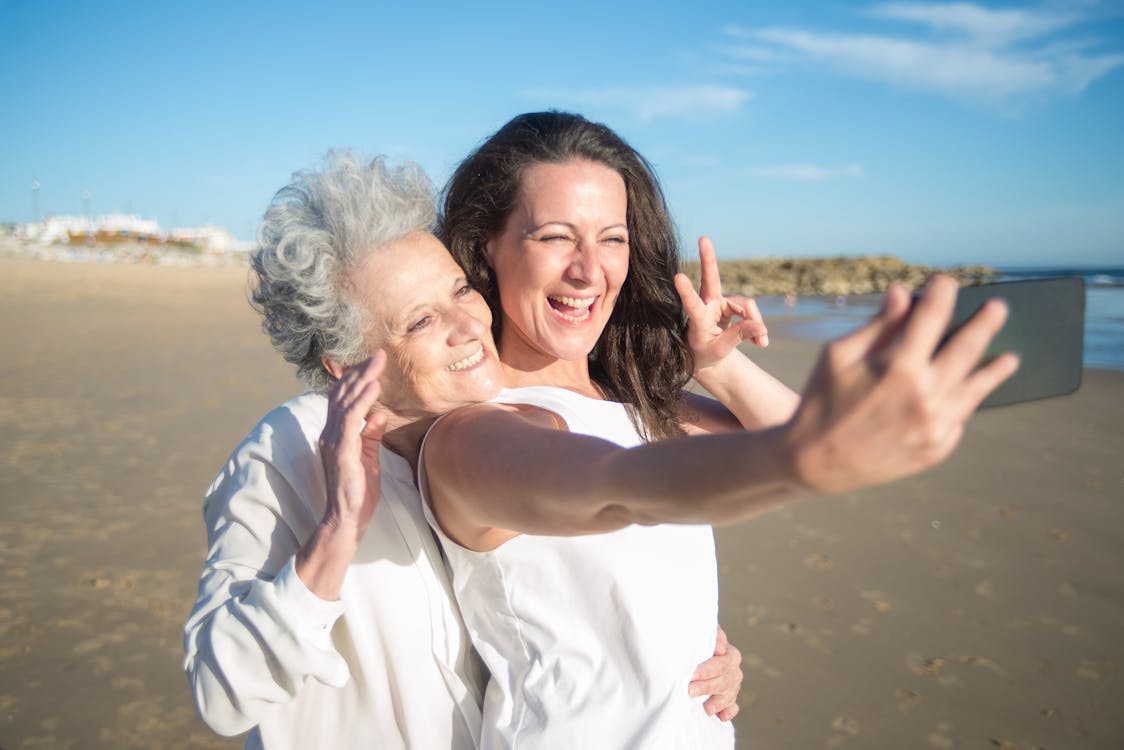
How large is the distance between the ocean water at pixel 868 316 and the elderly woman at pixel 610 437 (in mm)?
9156

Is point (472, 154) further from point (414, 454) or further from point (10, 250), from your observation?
point (10, 250)

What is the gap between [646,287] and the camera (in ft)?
8.05

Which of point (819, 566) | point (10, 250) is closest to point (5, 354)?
point (819, 566)

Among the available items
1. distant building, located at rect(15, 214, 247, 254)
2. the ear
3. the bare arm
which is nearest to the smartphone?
the bare arm

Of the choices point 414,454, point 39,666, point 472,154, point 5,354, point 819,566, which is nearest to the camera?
point 414,454

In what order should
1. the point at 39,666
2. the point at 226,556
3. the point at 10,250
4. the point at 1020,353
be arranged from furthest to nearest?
the point at 10,250 → the point at 39,666 → the point at 226,556 → the point at 1020,353

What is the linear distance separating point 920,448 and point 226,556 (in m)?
1.49

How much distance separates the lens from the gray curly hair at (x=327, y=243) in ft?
6.08

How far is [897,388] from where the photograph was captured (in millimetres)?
732

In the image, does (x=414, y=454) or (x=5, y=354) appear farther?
(x=5, y=354)

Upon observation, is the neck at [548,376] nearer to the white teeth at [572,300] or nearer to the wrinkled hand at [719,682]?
the white teeth at [572,300]

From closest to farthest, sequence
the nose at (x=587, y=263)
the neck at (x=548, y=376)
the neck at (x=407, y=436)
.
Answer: the neck at (x=407, y=436) → the nose at (x=587, y=263) → the neck at (x=548, y=376)

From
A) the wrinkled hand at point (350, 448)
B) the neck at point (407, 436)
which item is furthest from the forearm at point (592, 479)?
the neck at point (407, 436)

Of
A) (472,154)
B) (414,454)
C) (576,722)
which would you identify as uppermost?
(472,154)
